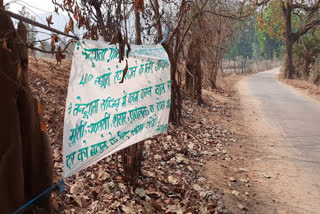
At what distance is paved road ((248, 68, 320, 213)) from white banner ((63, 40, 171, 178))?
8.22 feet

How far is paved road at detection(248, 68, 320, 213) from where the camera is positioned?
448 cm

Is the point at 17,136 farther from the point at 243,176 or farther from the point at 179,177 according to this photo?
the point at 243,176

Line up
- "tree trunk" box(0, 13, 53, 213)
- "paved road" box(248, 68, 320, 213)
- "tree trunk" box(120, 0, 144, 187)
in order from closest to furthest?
"tree trunk" box(0, 13, 53, 213), "tree trunk" box(120, 0, 144, 187), "paved road" box(248, 68, 320, 213)

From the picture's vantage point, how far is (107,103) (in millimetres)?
3041

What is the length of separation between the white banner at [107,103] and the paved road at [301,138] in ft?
8.22

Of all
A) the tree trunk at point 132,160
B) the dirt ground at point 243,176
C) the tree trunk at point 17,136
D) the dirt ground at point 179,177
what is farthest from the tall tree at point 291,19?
the tree trunk at point 17,136

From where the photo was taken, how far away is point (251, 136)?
758cm

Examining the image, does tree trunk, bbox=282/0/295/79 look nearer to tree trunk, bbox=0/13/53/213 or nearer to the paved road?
the paved road

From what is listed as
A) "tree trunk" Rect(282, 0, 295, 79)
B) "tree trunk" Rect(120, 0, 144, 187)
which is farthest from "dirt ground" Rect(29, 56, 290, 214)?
"tree trunk" Rect(282, 0, 295, 79)

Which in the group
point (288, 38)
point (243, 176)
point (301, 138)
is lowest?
point (243, 176)

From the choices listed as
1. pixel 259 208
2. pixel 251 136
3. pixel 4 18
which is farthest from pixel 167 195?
pixel 251 136

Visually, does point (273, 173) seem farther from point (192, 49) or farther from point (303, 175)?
point (192, 49)

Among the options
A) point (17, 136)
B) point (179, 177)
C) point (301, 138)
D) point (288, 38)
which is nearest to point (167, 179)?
point (179, 177)

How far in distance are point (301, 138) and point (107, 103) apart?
5783 mm
